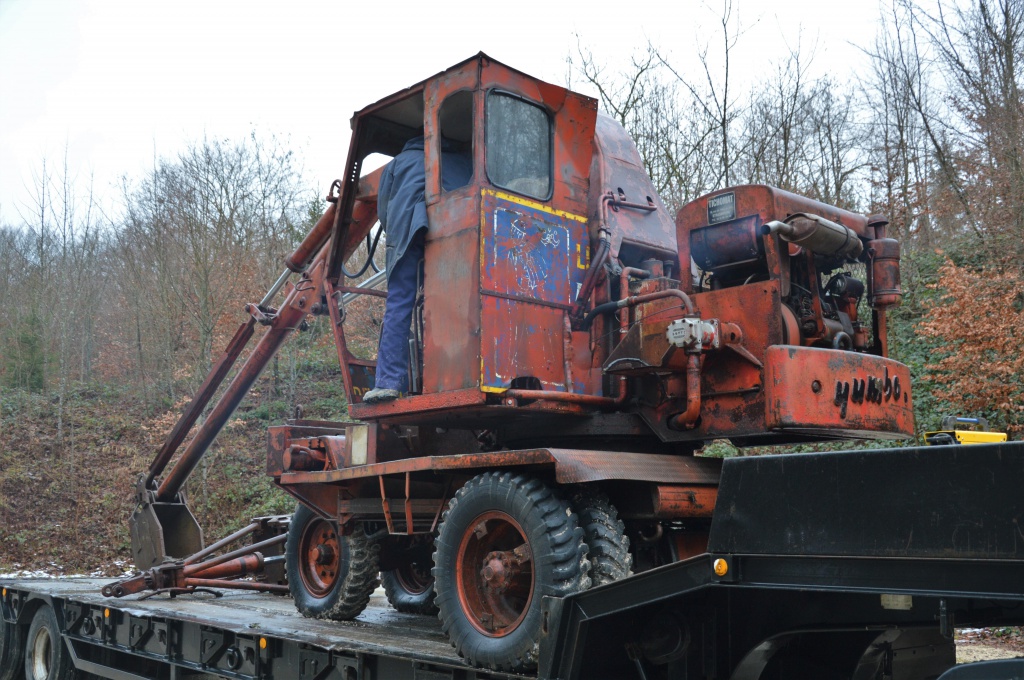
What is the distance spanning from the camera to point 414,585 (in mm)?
7691

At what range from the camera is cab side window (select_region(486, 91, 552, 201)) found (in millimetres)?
5566

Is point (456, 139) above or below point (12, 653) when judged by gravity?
above

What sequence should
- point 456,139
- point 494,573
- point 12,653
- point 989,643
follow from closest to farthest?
point 494,573 → point 456,139 → point 12,653 → point 989,643

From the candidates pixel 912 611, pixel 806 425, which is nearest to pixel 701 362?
pixel 806 425

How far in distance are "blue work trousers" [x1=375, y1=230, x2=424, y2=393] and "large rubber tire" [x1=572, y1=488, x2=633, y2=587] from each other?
1595 millimetres

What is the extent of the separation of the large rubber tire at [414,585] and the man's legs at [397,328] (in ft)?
6.14

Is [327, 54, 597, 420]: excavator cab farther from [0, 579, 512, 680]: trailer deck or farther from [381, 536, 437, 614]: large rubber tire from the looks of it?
[381, 536, 437, 614]: large rubber tire

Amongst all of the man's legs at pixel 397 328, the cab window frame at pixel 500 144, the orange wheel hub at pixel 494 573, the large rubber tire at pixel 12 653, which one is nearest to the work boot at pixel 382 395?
the man's legs at pixel 397 328

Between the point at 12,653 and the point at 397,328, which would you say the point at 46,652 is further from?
the point at 397,328

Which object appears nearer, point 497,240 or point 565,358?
point 497,240

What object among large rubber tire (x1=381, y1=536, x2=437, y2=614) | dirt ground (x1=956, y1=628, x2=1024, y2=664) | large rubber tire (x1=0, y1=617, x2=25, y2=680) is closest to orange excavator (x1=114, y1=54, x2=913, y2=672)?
large rubber tire (x1=381, y1=536, x2=437, y2=614)

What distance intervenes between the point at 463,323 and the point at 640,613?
6.50 feet

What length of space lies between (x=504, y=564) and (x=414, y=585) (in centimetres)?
312

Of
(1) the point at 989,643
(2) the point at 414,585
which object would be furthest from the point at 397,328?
(1) the point at 989,643
